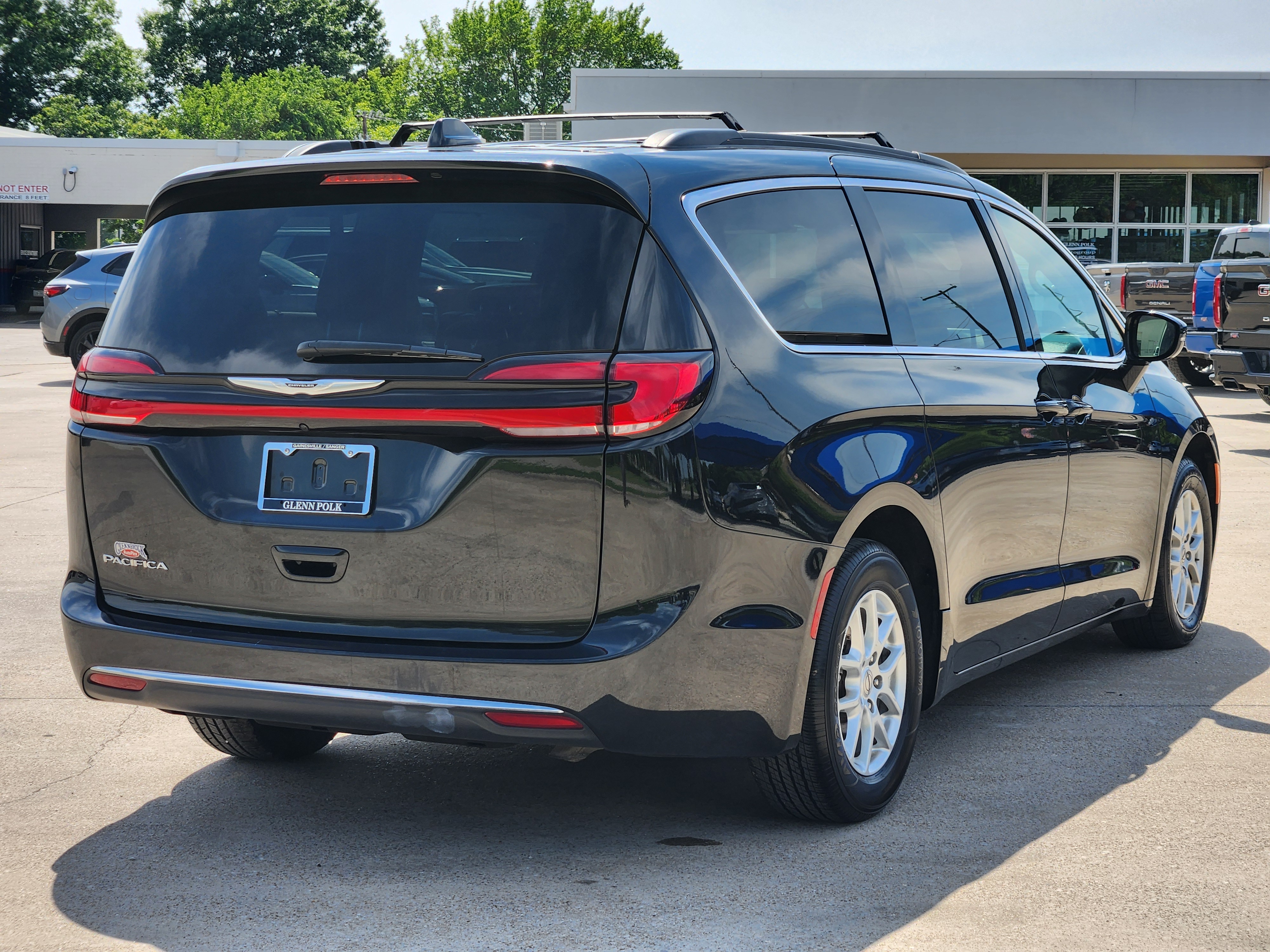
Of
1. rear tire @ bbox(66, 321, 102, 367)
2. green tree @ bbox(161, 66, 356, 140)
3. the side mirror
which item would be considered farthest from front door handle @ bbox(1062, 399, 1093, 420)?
green tree @ bbox(161, 66, 356, 140)

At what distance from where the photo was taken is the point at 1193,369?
18.1 m

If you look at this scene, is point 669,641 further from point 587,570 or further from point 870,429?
point 870,429

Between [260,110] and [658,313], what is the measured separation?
8712 cm

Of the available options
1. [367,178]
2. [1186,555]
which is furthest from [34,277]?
[367,178]

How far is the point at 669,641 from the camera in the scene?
3.43 meters

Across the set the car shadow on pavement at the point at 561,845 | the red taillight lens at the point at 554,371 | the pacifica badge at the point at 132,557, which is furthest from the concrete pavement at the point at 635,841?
the red taillight lens at the point at 554,371

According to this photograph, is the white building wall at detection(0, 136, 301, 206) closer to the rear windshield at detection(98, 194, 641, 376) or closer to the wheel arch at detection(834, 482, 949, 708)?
the rear windshield at detection(98, 194, 641, 376)

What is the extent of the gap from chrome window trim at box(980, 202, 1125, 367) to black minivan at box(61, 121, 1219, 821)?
3.49 ft

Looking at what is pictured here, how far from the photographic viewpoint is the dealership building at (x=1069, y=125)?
30219 mm

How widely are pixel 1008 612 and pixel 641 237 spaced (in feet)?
6.80

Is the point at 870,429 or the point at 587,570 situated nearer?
the point at 587,570

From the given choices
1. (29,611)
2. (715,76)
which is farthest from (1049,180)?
(29,611)

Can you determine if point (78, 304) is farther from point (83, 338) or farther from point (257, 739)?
point (257, 739)

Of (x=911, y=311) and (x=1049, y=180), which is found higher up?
(x=1049, y=180)
